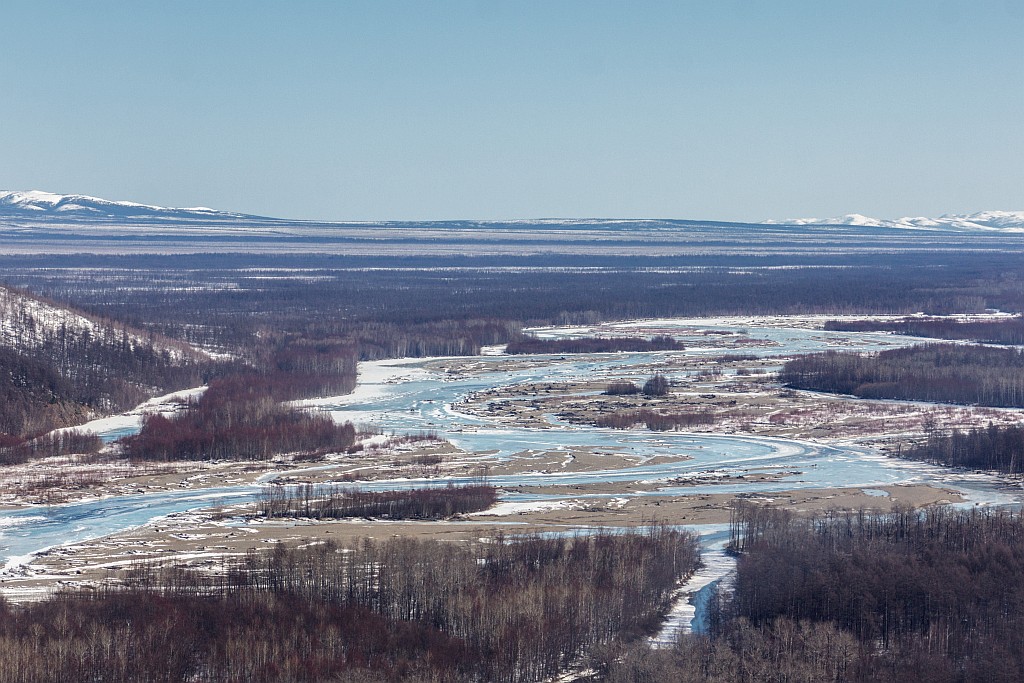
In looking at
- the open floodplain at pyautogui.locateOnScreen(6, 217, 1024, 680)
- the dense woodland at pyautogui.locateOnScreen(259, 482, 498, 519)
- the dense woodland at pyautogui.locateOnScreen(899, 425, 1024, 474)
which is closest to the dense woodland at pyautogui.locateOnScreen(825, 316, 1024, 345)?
the open floodplain at pyautogui.locateOnScreen(6, 217, 1024, 680)

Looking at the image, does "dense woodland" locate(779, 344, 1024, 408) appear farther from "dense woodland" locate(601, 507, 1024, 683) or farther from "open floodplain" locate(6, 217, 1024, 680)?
"dense woodland" locate(601, 507, 1024, 683)

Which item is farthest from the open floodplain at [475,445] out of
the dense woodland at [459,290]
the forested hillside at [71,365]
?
the dense woodland at [459,290]

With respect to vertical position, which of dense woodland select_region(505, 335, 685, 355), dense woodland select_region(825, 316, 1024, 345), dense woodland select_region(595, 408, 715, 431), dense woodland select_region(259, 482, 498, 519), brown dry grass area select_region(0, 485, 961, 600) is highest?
dense woodland select_region(825, 316, 1024, 345)

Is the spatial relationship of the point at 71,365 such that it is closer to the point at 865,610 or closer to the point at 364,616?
the point at 364,616

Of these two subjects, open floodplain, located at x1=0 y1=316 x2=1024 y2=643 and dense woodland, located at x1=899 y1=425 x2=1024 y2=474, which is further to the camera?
dense woodland, located at x1=899 y1=425 x2=1024 y2=474

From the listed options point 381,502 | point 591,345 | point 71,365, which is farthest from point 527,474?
point 591,345

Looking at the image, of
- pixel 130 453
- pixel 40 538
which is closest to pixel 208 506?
pixel 40 538

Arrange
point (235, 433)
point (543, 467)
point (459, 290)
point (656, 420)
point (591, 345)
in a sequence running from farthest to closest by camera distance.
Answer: point (459, 290), point (591, 345), point (656, 420), point (235, 433), point (543, 467)

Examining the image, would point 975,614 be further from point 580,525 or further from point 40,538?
point 40,538
